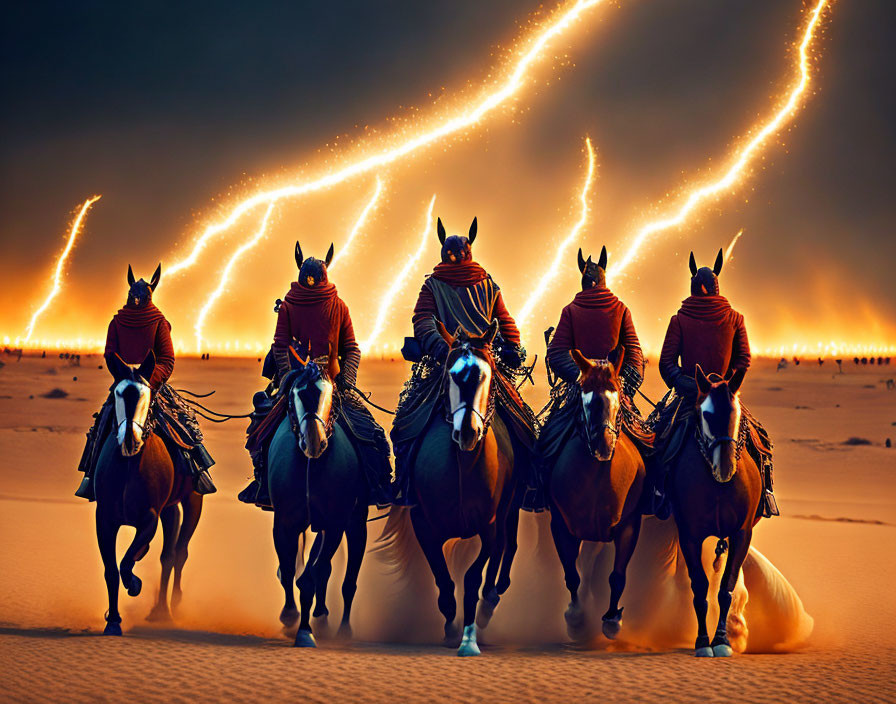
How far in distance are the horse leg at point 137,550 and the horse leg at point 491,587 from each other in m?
3.48

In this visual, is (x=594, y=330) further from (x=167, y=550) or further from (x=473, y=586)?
(x=167, y=550)

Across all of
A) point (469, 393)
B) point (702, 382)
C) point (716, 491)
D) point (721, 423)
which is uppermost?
point (702, 382)

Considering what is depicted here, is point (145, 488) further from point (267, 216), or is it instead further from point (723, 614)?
point (267, 216)

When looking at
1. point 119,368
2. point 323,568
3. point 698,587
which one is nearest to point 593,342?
point 698,587

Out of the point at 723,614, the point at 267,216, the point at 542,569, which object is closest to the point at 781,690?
the point at 723,614

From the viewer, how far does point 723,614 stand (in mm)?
10633

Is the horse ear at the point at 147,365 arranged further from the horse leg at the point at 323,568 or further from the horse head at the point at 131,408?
the horse leg at the point at 323,568

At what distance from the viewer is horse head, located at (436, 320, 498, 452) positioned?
9.95 meters

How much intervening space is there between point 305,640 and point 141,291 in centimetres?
420

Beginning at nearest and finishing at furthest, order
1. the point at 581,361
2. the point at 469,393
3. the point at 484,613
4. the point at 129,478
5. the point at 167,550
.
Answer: the point at 469,393
the point at 581,361
the point at 129,478
the point at 484,613
the point at 167,550

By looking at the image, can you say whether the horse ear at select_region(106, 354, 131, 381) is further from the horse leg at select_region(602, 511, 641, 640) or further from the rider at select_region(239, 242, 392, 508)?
the horse leg at select_region(602, 511, 641, 640)

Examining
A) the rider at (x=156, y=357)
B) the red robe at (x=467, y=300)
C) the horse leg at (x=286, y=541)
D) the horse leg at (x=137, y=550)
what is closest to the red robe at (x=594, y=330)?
the red robe at (x=467, y=300)

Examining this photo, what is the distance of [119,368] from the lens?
1121cm

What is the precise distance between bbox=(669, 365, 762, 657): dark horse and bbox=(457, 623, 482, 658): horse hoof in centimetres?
212
